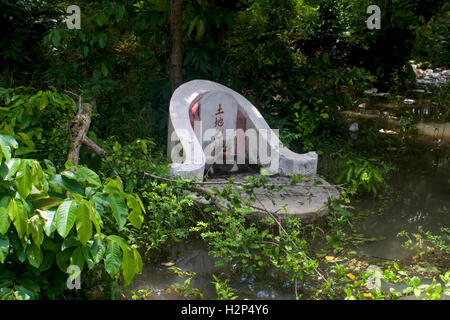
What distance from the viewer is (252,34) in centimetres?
742

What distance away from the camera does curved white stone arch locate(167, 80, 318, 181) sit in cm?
489

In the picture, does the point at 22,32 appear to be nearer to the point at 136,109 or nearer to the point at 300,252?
the point at 136,109

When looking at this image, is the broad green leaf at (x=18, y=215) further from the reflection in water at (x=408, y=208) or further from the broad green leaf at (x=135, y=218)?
the reflection in water at (x=408, y=208)

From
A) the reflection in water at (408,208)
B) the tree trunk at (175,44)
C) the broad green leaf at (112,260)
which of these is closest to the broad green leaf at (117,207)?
the broad green leaf at (112,260)

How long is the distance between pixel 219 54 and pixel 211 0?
0.78 metres

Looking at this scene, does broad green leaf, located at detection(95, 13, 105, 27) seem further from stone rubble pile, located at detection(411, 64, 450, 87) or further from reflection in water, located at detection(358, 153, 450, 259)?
stone rubble pile, located at detection(411, 64, 450, 87)

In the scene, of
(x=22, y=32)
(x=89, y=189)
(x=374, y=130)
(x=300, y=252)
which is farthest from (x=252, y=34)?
(x=89, y=189)

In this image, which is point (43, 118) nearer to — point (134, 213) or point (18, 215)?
point (134, 213)

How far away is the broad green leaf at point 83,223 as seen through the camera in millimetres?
2250

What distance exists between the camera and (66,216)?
87.5 inches

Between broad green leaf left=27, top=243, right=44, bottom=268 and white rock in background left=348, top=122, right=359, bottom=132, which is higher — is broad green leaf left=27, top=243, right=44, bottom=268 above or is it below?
above

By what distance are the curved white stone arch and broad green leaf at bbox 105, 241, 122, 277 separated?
227cm

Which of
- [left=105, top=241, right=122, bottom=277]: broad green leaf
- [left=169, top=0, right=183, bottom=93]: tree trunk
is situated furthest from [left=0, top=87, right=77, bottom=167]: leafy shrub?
[left=169, top=0, right=183, bottom=93]: tree trunk

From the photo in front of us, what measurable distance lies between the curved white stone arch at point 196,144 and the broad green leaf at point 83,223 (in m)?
2.44
